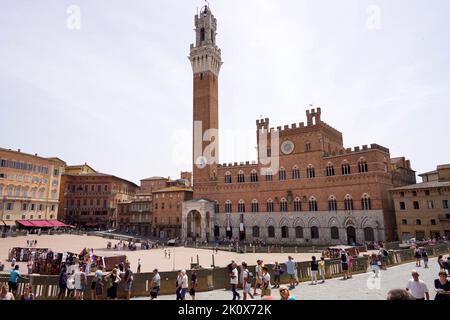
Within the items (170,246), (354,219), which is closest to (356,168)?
(354,219)

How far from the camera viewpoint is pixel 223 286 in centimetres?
1501

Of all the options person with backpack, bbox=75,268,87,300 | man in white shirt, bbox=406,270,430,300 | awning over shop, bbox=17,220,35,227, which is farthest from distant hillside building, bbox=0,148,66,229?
man in white shirt, bbox=406,270,430,300

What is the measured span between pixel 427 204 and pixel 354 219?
8919mm

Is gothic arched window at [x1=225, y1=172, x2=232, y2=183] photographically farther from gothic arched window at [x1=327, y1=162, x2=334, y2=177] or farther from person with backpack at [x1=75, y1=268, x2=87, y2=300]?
person with backpack at [x1=75, y1=268, x2=87, y2=300]

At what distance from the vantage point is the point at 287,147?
48594 mm

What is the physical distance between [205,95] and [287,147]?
21436mm

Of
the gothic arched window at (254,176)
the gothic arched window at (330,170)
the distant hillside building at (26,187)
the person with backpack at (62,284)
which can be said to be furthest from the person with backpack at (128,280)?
the distant hillside building at (26,187)

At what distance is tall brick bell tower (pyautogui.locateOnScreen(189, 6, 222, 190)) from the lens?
57594 mm

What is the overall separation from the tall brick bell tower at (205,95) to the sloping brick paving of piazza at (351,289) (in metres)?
41.8

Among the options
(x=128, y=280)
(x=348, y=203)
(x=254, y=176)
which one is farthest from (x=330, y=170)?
(x=128, y=280)

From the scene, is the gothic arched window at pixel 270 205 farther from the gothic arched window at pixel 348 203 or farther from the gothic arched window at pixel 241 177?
the gothic arched window at pixel 348 203

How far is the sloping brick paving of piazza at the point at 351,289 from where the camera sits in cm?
1197

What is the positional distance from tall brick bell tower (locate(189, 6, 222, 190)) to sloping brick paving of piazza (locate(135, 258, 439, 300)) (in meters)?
41.8

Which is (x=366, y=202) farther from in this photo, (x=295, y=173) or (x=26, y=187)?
(x=26, y=187)
